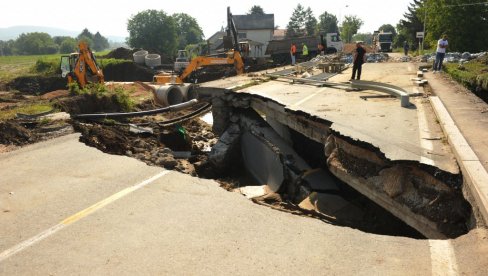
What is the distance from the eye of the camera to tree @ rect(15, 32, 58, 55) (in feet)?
474

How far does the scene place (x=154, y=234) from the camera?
4.43 metres

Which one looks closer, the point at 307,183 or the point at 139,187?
the point at 139,187

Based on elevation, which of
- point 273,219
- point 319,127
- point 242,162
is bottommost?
point 242,162

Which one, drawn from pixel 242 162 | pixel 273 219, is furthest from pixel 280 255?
pixel 242 162

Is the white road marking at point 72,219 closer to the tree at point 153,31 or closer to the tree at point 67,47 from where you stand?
the tree at point 153,31

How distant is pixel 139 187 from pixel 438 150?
4.38 meters

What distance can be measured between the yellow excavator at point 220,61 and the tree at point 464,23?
1793 cm

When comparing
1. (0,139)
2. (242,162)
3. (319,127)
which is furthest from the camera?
(242,162)

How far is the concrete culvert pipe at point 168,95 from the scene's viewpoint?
18.1 meters

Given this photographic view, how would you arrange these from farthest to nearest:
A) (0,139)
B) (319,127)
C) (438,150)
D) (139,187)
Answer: (0,139)
(319,127)
(139,187)
(438,150)

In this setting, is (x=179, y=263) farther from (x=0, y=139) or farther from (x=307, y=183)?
(x=0, y=139)

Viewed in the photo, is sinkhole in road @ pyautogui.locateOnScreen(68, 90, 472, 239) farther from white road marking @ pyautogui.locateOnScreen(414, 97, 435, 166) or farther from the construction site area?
white road marking @ pyautogui.locateOnScreen(414, 97, 435, 166)

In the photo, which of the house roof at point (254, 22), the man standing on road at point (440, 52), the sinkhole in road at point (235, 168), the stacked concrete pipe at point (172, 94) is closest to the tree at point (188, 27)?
the house roof at point (254, 22)

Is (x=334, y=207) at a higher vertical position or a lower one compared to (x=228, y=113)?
lower
